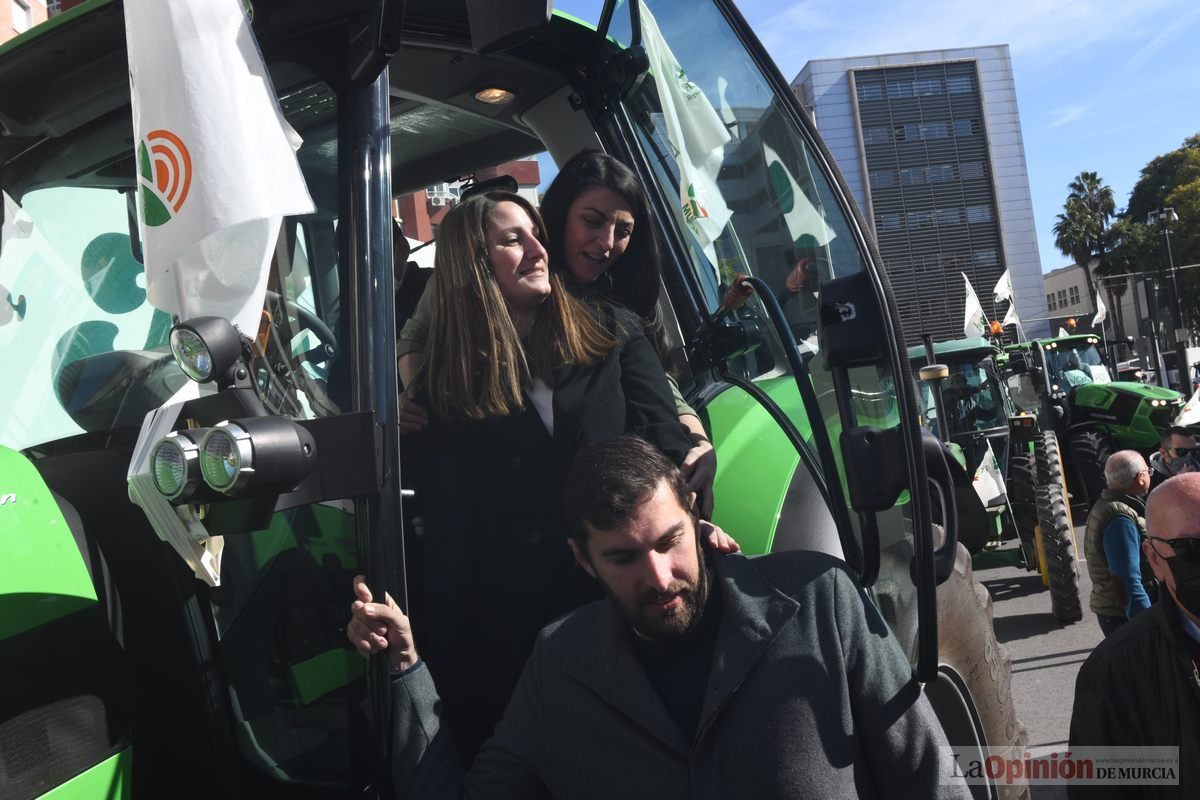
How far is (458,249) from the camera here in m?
2.38

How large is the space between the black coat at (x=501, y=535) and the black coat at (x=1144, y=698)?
1535mm

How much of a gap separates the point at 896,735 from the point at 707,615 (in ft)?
1.42

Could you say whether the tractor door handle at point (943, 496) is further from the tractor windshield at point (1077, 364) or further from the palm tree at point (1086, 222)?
the palm tree at point (1086, 222)

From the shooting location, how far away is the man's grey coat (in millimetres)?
1974

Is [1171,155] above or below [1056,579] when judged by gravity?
above

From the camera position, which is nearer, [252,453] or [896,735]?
[252,453]

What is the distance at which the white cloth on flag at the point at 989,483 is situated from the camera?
9109 millimetres

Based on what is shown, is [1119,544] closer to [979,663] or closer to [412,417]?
[979,663]

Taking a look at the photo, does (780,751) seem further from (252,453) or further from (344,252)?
(344,252)

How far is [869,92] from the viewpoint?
195 ft

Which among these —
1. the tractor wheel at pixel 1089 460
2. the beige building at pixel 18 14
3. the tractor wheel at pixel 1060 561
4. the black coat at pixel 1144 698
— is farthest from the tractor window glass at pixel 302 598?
the tractor wheel at pixel 1089 460

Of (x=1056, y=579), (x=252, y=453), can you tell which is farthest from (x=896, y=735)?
(x=1056, y=579)

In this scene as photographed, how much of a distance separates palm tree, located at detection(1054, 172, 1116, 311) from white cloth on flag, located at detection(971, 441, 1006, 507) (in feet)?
176

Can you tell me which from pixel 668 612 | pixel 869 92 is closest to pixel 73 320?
pixel 668 612
